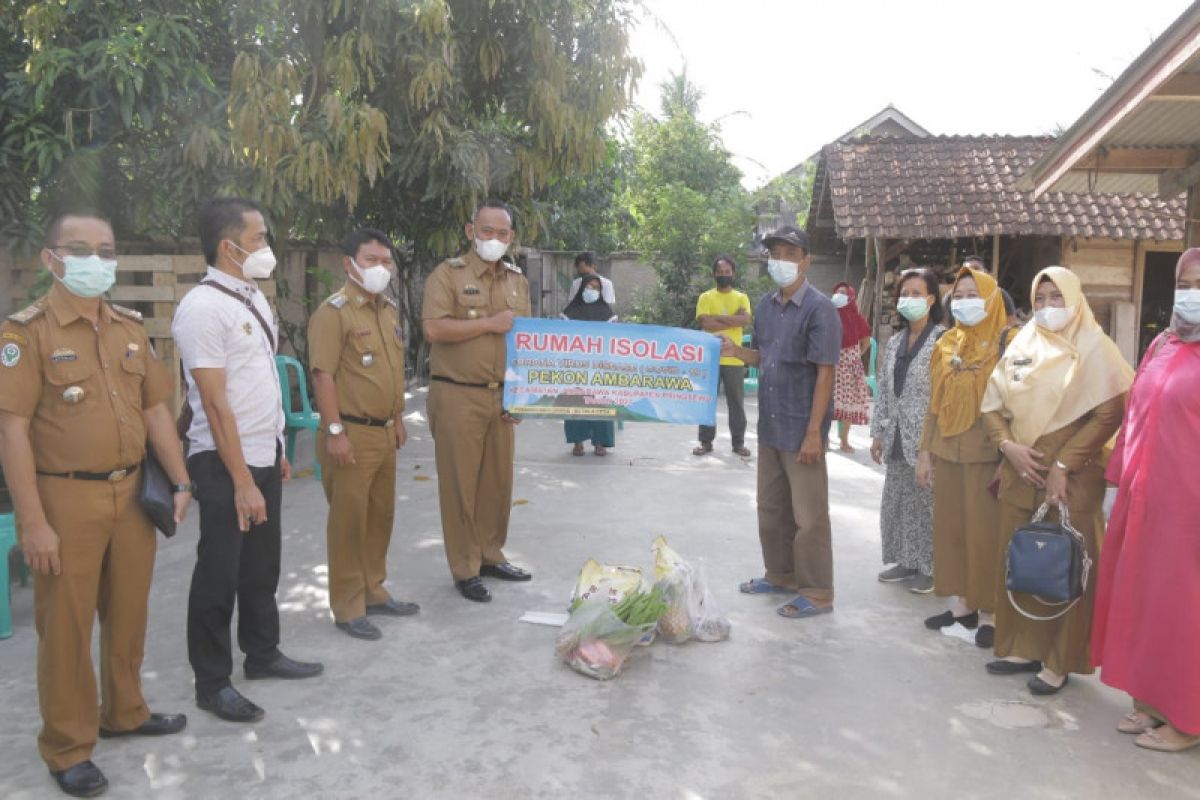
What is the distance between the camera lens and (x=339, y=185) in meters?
6.96

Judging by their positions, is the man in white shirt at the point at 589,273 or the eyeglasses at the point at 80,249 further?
the man in white shirt at the point at 589,273

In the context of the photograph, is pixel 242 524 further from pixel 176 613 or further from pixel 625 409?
pixel 625 409

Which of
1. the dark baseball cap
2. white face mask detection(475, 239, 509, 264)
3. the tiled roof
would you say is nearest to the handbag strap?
white face mask detection(475, 239, 509, 264)

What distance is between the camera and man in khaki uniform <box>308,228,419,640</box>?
172 inches

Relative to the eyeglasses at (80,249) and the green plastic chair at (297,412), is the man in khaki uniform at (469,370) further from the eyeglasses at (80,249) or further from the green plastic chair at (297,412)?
the green plastic chair at (297,412)

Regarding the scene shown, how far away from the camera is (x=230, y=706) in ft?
11.8

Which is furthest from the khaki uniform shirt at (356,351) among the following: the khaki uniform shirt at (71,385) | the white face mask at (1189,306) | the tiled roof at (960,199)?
the tiled roof at (960,199)

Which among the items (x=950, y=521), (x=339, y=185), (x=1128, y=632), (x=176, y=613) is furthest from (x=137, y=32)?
(x=1128, y=632)

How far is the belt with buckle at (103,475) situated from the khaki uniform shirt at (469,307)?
1984mm

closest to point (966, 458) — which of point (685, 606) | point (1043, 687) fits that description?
point (1043, 687)

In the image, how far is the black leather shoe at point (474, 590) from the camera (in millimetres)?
5035

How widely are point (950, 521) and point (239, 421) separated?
11.1 ft

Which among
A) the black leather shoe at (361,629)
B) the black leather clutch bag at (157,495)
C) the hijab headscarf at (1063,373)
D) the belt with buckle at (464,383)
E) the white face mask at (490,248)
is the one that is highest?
the white face mask at (490,248)

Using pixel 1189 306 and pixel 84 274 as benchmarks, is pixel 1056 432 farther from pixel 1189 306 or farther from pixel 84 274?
A: pixel 84 274
